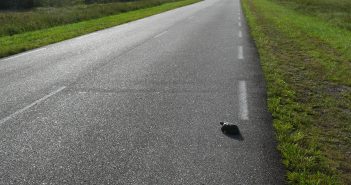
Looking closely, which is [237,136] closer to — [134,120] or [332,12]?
[134,120]

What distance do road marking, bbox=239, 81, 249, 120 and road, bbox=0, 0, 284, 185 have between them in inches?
0.8

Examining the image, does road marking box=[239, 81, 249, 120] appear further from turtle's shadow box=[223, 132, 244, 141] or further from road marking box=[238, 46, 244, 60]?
road marking box=[238, 46, 244, 60]

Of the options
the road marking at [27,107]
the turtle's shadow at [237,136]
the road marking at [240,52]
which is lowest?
the turtle's shadow at [237,136]

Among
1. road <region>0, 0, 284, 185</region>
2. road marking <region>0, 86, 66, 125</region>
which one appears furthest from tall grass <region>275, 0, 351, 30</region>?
road marking <region>0, 86, 66, 125</region>

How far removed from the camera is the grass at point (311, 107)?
13.6 feet

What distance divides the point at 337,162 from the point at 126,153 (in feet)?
8.51

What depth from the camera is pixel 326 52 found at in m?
11.4

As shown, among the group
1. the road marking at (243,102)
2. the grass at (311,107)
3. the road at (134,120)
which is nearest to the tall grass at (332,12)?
the grass at (311,107)

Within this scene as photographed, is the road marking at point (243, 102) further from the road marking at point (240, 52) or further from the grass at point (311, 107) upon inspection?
the road marking at point (240, 52)

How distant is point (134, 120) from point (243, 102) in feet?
6.82

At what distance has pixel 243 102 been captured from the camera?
20.8 ft

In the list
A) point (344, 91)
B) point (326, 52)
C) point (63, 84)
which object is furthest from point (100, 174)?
point (326, 52)

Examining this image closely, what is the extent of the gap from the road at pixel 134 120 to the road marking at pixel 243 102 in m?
0.02

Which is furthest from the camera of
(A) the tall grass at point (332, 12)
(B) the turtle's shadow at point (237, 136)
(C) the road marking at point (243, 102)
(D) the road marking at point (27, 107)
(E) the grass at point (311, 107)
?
(A) the tall grass at point (332, 12)
